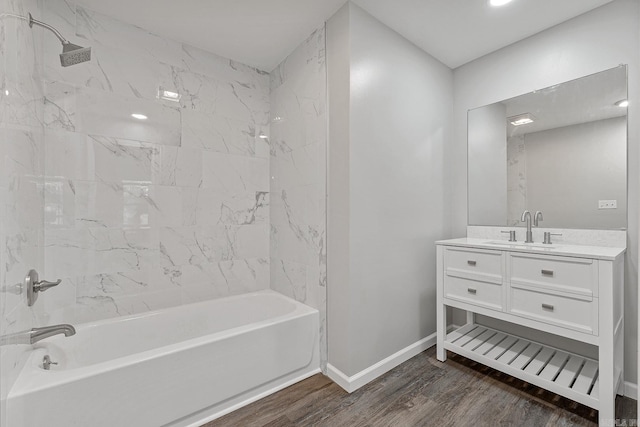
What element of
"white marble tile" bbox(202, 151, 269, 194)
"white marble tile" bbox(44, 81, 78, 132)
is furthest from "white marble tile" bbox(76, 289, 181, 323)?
"white marble tile" bbox(44, 81, 78, 132)

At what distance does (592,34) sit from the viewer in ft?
6.26

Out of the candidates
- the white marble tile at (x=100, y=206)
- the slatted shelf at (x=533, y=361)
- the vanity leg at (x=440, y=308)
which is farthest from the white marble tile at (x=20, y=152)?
the slatted shelf at (x=533, y=361)

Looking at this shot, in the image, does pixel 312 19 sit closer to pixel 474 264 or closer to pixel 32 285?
pixel 474 264

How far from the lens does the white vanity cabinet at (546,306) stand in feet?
4.87

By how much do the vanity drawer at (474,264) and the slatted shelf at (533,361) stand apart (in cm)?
53

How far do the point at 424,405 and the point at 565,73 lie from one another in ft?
7.86

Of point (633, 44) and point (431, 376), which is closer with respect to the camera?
point (633, 44)

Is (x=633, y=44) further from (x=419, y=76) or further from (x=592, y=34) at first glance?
(x=419, y=76)

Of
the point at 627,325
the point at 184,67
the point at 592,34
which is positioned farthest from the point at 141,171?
the point at 627,325

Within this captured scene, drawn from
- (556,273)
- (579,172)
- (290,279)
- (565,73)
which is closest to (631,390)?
(556,273)

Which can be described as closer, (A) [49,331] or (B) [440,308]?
→ (A) [49,331]

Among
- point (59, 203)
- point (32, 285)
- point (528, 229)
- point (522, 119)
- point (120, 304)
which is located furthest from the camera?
point (522, 119)

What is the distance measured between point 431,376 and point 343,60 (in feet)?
7.28

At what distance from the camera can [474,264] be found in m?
1.98
